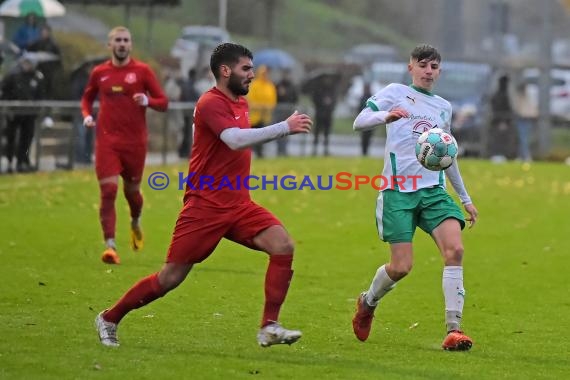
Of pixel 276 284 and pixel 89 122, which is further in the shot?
pixel 89 122

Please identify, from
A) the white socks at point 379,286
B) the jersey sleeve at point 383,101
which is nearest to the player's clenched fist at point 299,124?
the jersey sleeve at point 383,101

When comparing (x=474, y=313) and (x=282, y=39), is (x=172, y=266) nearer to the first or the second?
(x=474, y=313)

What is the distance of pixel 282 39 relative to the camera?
55906mm

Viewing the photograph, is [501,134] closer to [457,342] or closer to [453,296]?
[453,296]

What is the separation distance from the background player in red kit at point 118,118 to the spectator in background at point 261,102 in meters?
17.3

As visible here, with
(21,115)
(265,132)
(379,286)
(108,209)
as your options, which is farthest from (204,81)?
(265,132)

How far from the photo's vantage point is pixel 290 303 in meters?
11.0

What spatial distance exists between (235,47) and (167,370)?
6.40 ft

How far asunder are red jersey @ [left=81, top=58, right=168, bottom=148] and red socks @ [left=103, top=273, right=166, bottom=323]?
4.94m

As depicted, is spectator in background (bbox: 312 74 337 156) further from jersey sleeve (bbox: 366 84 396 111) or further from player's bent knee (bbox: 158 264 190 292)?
player's bent knee (bbox: 158 264 190 292)

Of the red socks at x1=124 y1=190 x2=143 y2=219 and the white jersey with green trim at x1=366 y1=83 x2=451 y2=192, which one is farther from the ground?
the white jersey with green trim at x1=366 y1=83 x2=451 y2=192

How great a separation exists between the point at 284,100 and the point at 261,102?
6.54ft

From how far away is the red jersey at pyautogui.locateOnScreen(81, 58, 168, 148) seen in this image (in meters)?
13.5

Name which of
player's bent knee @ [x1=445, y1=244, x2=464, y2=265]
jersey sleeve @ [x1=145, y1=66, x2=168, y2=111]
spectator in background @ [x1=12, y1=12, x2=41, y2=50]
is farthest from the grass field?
spectator in background @ [x1=12, y1=12, x2=41, y2=50]
